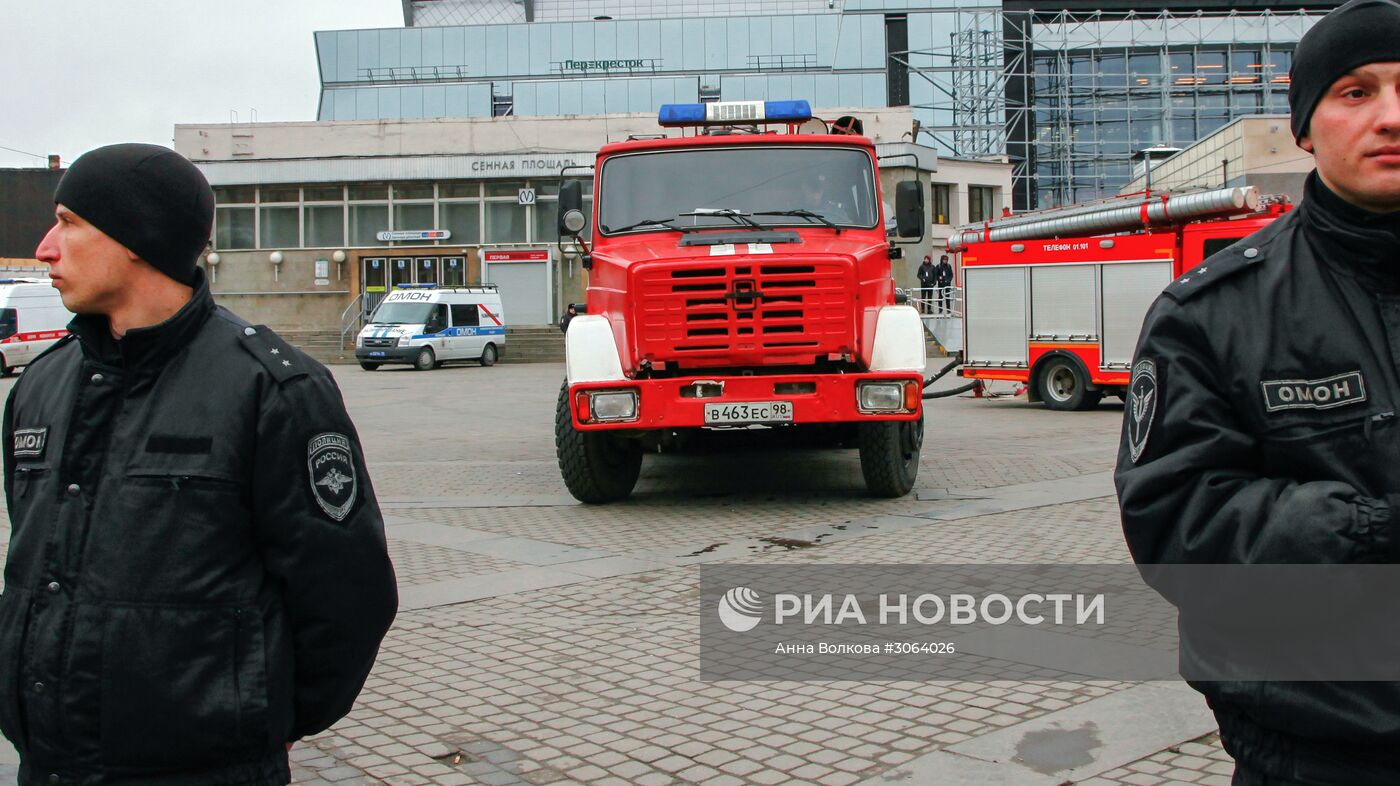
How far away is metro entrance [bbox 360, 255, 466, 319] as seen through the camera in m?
45.6

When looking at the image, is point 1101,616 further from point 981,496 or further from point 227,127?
point 227,127

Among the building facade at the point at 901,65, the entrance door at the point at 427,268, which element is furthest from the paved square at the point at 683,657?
the building facade at the point at 901,65

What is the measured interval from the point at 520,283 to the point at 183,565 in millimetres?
43612

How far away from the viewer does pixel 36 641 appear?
83.4 inches

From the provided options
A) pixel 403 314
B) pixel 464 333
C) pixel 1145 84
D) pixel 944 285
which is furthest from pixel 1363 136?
pixel 1145 84

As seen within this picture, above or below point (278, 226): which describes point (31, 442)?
below

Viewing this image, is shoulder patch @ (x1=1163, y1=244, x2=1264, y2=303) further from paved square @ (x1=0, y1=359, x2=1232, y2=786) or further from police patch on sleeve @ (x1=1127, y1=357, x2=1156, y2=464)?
paved square @ (x1=0, y1=359, x2=1232, y2=786)

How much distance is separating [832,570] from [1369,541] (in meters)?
5.52

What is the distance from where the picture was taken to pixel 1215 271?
1.93m

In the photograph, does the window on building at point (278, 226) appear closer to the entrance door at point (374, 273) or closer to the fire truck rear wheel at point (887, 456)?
the entrance door at point (374, 273)

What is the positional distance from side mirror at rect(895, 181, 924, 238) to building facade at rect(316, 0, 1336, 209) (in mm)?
36434

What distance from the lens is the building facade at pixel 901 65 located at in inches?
1951

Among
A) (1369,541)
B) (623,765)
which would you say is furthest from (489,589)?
(1369,541)

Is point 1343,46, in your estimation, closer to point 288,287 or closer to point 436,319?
point 436,319
